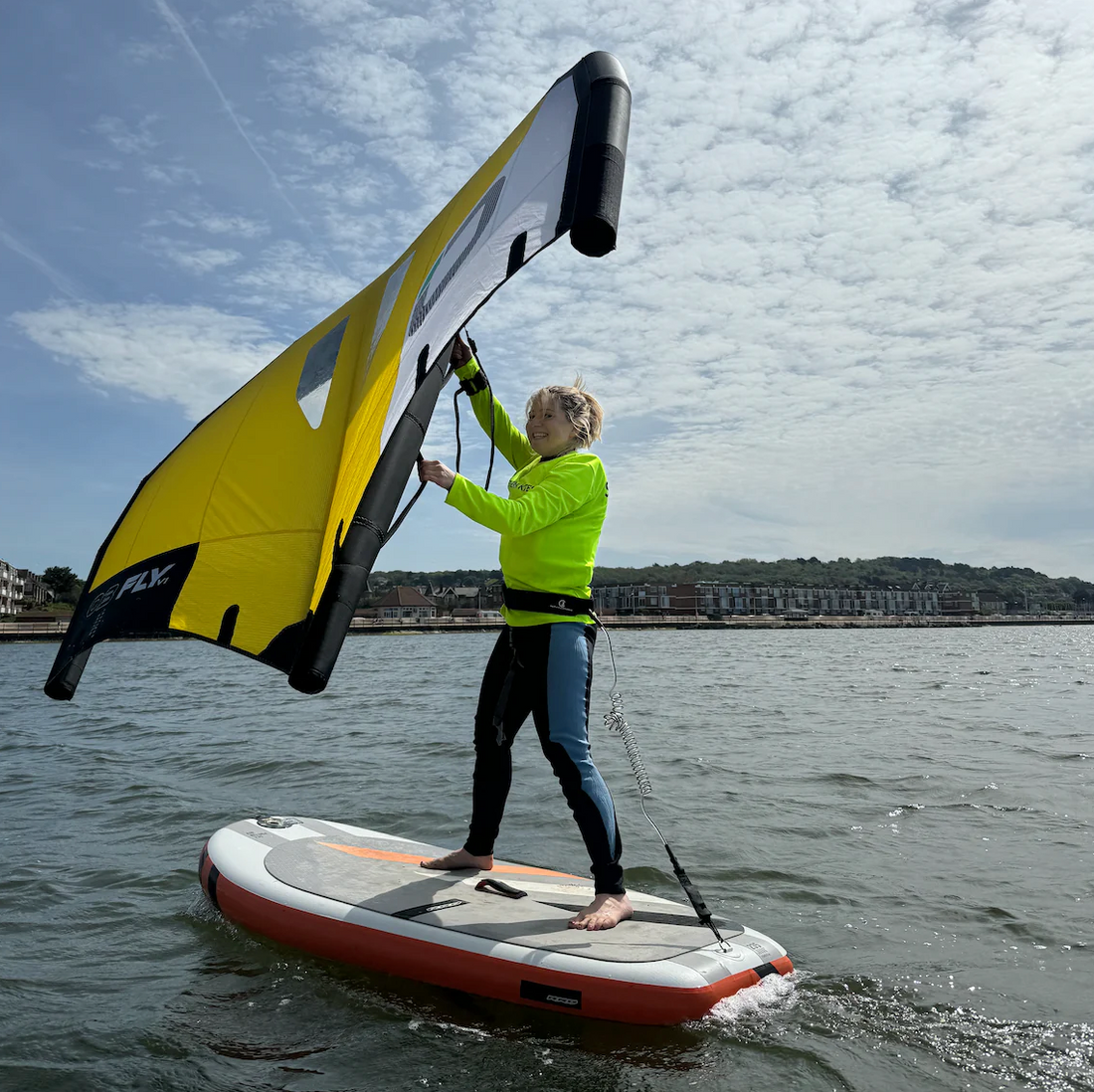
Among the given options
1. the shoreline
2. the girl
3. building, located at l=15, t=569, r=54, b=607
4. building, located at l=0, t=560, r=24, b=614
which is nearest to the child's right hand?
the girl

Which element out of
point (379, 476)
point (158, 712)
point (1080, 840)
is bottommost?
point (158, 712)

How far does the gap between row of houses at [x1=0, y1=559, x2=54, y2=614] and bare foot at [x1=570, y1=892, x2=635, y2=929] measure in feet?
320

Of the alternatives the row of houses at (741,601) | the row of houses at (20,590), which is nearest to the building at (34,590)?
the row of houses at (20,590)

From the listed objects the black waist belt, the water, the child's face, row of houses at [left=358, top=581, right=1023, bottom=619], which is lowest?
the water

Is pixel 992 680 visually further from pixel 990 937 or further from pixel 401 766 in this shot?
pixel 990 937

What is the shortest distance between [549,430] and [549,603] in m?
0.69

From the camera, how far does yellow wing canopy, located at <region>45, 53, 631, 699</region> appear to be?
2.34 metres

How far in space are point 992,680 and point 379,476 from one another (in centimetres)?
2010

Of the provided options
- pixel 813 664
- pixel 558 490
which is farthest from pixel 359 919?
pixel 813 664

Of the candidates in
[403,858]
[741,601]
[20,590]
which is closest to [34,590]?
[20,590]

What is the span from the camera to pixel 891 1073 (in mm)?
2502

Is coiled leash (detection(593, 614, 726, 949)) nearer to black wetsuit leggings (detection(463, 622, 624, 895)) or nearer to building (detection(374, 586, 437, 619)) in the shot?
black wetsuit leggings (detection(463, 622, 624, 895))

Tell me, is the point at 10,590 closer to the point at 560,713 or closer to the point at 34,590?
the point at 34,590

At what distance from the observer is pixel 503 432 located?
Result: 12.5 feet
